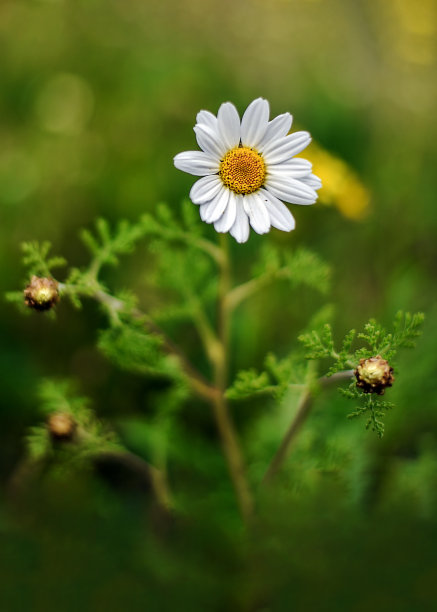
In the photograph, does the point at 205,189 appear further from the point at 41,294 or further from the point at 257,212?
the point at 41,294

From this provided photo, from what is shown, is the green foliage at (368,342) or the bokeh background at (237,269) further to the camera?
the bokeh background at (237,269)

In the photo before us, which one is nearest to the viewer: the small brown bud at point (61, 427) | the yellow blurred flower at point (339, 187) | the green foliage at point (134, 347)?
the green foliage at point (134, 347)

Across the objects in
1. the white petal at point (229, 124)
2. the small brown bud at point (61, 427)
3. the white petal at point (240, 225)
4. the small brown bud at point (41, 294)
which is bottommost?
the small brown bud at point (61, 427)

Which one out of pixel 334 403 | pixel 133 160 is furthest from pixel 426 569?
pixel 133 160

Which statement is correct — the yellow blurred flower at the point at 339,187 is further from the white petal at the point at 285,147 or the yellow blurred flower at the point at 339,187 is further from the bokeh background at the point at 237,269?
the white petal at the point at 285,147

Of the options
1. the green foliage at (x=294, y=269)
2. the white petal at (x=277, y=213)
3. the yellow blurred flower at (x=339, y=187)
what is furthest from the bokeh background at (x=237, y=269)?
the white petal at (x=277, y=213)

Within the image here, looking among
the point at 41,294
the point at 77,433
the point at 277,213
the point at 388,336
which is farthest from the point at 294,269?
the point at 77,433

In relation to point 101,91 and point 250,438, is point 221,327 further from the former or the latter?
point 101,91

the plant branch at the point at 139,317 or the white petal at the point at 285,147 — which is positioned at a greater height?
the white petal at the point at 285,147
